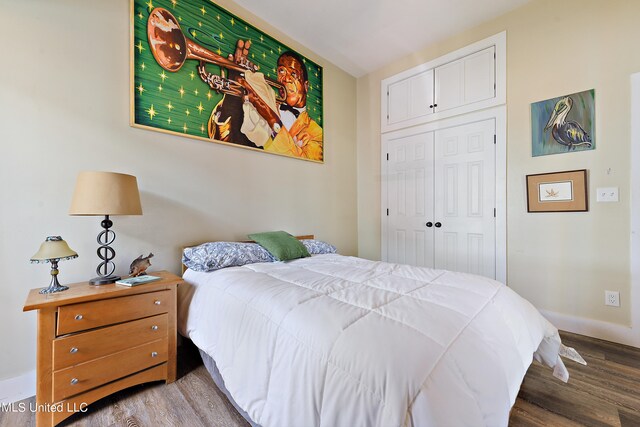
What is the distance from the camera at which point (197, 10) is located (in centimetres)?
226

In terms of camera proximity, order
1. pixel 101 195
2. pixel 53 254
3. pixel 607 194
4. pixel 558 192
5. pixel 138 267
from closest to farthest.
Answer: pixel 53 254 → pixel 101 195 → pixel 138 267 → pixel 607 194 → pixel 558 192

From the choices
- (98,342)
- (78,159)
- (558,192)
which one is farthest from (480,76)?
(98,342)

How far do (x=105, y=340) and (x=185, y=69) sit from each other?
6.71 feet

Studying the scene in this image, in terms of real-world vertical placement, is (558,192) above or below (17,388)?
above

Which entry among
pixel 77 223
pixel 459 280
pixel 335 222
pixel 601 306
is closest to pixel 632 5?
pixel 601 306

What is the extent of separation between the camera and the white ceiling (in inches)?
99.4

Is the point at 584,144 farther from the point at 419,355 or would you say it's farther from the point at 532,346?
the point at 419,355

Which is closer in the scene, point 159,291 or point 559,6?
point 159,291

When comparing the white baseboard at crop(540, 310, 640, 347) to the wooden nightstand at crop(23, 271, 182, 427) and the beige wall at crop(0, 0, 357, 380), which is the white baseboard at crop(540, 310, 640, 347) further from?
the wooden nightstand at crop(23, 271, 182, 427)

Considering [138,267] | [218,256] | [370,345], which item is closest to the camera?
[370,345]

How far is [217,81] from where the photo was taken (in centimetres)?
238

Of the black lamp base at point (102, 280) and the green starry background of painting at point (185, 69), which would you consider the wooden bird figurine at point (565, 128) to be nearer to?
the green starry background of painting at point (185, 69)

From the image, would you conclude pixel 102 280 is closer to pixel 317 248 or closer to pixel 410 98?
pixel 317 248

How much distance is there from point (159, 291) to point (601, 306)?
11.3 ft
